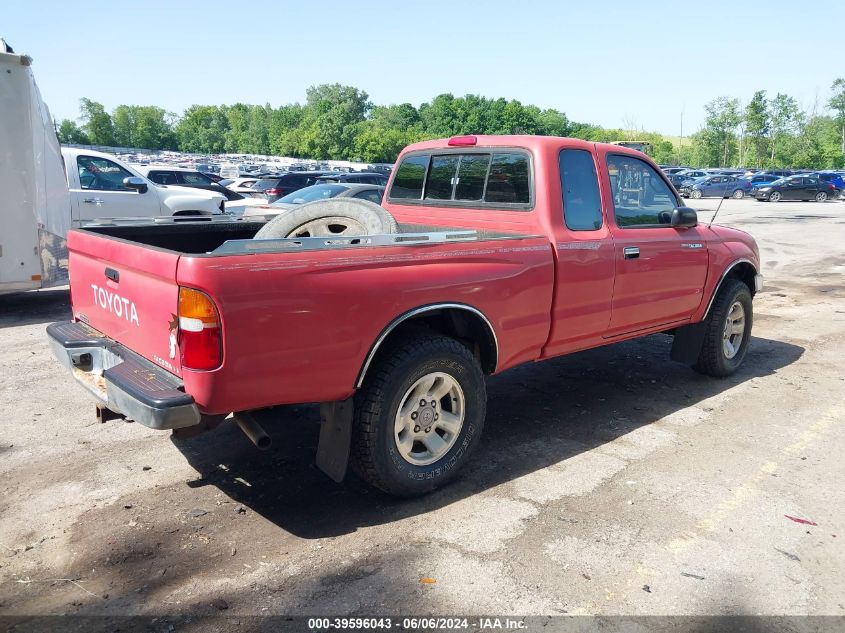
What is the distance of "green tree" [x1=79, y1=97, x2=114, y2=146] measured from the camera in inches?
4528

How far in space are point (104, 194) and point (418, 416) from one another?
29.8 ft

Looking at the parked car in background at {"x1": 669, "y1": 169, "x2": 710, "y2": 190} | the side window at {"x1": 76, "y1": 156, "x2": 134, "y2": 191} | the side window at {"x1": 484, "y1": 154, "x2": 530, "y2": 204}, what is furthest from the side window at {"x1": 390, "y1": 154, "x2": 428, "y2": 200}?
the parked car in background at {"x1": 669, "y1": 169, "x2": 710, "y2": 190}

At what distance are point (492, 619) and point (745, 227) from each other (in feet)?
71.0

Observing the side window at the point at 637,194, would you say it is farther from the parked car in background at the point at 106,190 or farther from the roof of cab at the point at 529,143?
the parked car in background at the point at 106,190

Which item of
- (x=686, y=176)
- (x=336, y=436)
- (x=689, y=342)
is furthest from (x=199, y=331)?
(x=686, y=176)

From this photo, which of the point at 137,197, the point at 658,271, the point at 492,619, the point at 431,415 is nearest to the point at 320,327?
the point at 431,415

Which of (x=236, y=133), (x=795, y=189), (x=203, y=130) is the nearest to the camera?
(x=795, y=189)

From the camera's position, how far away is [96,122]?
115000 mm

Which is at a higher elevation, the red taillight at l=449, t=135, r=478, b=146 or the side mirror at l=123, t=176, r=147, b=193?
the red taillight at l=449, t=135, r=478, b=146

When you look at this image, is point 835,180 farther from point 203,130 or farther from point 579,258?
point 203,130

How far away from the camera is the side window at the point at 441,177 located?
17.0 ft

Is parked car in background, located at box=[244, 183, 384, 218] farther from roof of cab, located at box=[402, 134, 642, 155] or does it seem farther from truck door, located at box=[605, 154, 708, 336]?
truck door, located at box=[605, 154, 708, 336]

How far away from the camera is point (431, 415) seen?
12.6 ft

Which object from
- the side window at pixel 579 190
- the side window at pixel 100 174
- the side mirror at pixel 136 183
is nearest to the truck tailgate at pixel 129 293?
the side window at pixel 579 190
